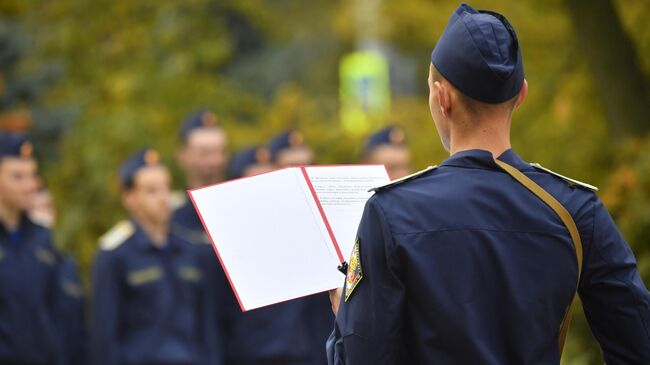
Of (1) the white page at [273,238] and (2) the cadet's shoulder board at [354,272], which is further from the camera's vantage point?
(1) the white page at [273,238]

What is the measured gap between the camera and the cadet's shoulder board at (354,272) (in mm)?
3229

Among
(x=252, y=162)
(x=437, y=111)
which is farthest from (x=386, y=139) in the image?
(x=437, y=111)

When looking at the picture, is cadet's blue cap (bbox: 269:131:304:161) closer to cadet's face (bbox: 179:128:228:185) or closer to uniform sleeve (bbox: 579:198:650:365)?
cadet's face (bbox: 179:128:228:185)

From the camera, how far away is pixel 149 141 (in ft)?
46.5

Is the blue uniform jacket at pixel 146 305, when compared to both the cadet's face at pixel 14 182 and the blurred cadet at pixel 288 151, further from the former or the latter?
the blurred cadet at pixel 288 151

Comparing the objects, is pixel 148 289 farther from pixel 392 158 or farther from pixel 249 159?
pixel 392 158

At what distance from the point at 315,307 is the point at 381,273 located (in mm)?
5732

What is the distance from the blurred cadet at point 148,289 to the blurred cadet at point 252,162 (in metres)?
0.78

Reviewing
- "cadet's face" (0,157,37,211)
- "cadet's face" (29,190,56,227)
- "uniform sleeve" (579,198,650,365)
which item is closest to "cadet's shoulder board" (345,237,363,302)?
"uniform sleeve" (579,198,650,365)

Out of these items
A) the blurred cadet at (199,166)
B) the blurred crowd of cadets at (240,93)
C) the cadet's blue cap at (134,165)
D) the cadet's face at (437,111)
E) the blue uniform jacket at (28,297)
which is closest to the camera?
the cadet's face at (437,111)

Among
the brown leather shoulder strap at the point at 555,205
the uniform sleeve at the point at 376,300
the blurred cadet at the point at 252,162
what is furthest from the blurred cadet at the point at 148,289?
the brown leather shoulder strap at the point at 555,205

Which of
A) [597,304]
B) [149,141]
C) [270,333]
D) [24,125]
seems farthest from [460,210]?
[149,141]

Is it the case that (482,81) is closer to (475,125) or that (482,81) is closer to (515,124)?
(475,125)

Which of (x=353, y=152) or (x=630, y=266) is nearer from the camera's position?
(x=630, y=266)
